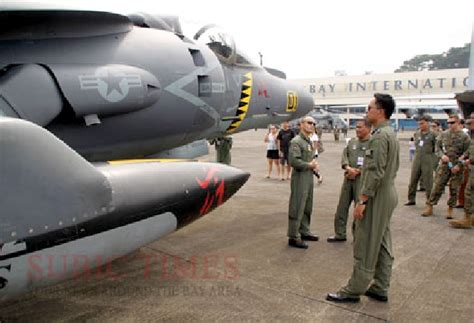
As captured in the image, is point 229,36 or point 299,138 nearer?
point 299,138

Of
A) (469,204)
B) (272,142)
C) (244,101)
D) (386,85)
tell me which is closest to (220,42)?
(244,101)

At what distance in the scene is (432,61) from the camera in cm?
10494

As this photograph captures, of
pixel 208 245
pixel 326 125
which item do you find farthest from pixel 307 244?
pixel 326 125

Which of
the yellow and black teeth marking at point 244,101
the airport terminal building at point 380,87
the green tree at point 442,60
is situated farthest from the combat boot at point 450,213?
the green tree at point 442,60

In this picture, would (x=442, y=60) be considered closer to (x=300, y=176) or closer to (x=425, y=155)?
(x=425, y=155)

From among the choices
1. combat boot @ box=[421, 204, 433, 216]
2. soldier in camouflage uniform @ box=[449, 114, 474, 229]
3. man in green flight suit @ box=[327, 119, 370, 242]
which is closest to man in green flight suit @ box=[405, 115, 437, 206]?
combat boot @ box=[421, 204, 433, 216]

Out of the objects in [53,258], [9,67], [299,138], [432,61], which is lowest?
[53,258]

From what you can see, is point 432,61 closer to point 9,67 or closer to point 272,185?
point 272,185

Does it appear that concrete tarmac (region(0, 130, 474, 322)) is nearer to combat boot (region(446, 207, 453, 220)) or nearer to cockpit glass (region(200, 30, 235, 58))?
combat boot (region(446, 207, 453, 220))

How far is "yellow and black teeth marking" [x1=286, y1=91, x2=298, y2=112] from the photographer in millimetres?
7152

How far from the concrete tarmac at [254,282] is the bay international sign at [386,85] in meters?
59.3

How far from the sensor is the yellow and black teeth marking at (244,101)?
6098 millimetres

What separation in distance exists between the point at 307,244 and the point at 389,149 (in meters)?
2.36

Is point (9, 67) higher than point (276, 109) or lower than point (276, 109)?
higher
